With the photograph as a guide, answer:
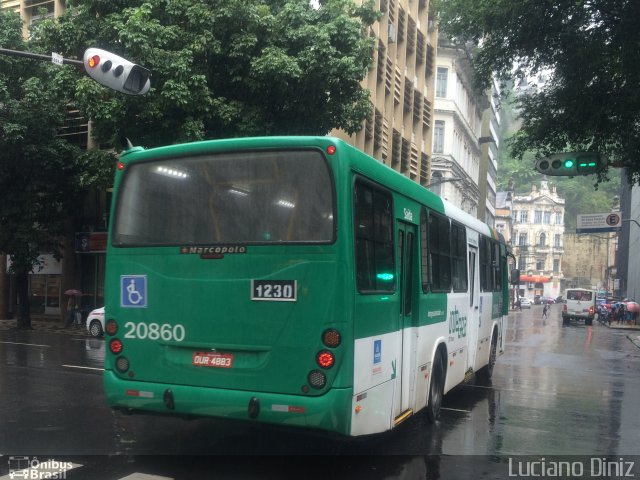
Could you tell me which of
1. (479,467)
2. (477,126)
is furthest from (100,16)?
(477,126)

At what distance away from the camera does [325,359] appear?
5.78 metres

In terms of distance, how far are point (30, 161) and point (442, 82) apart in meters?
36.9

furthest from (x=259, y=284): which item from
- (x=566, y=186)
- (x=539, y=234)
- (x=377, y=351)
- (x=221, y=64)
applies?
(x=566, y=186)

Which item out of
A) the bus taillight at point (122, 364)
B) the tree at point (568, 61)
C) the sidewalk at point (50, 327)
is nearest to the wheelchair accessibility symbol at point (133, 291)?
the bus taillight at point (122, 364)

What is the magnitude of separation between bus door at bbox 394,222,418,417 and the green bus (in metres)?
0.06

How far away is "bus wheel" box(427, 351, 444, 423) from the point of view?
880cm

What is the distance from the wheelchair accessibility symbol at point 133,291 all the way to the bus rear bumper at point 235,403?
750mm

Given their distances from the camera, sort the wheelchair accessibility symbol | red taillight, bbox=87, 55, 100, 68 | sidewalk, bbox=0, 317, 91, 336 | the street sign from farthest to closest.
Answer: the street sign, sidewalk, bbox=0, 317, 91, 336, red taillight, bbox=87, 55, 100, 68, the wheelchair accessibility symbol

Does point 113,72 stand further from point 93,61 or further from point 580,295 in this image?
point 580,295

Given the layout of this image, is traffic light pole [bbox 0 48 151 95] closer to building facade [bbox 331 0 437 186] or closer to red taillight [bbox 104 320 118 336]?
red taillight [bbox 104 320 118 336]

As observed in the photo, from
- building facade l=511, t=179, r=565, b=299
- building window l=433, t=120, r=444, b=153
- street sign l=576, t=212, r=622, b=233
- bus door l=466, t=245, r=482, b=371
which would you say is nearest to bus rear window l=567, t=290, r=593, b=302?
street sign l=576, t=212, r=622, b=233

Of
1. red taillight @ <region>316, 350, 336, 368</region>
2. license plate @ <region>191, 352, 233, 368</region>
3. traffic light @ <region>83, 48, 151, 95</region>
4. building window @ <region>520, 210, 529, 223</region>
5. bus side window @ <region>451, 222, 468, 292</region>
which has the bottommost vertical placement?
license plate @ <region>191, 352, 233, 368</region>

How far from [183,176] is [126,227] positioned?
850 mm

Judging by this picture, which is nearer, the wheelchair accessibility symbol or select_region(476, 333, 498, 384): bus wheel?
the wheelchair accessibility symbol
